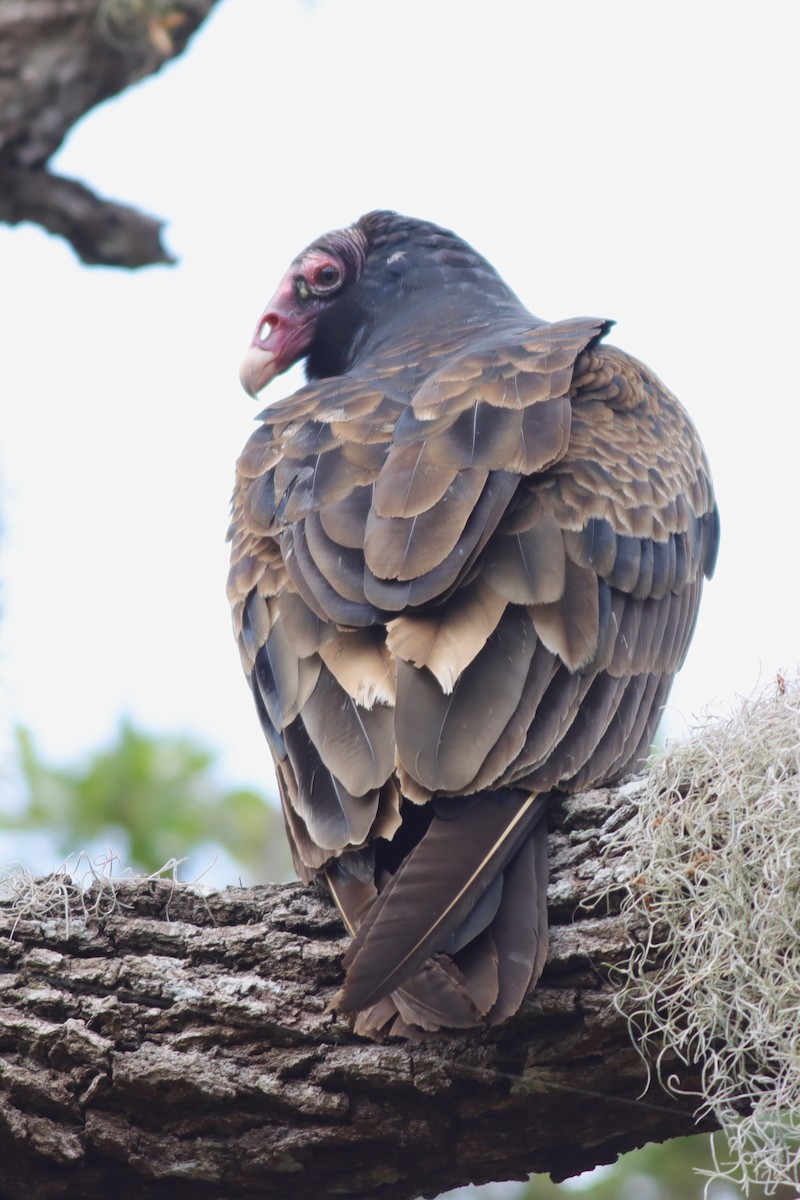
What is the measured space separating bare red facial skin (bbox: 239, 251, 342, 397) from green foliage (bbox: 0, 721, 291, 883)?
2.87 m

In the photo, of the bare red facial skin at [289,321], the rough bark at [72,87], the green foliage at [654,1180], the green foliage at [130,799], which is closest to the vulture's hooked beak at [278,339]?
the bare red facial skin at [289,321]

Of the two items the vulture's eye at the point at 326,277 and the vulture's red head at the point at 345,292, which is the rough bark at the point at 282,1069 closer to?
the vulture's red head at the point at 345,292

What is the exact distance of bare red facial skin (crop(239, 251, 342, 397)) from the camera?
6.20 meters

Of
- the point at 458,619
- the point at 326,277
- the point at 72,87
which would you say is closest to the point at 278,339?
the point at 326,277

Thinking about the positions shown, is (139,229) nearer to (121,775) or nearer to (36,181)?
(36,181)

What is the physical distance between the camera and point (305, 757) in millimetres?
3445

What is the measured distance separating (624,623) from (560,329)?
4.50 ft

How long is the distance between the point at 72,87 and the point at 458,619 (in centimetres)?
400

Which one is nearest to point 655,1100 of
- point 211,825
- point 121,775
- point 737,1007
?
point 737,1007

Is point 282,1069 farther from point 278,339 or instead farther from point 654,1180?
point 654,1180

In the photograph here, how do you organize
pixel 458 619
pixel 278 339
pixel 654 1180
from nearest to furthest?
pixel 458 619, pixel 278 339, pixel 654 1180

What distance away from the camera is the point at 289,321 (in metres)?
6.29

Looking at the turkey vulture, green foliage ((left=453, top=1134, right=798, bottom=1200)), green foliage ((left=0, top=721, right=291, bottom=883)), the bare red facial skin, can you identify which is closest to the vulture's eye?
the bare red facial skin

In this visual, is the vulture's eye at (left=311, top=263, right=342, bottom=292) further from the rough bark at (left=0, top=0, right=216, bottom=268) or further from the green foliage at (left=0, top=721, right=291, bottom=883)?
the green foliage at (left=0, top=721, right=291, bottom=883)
